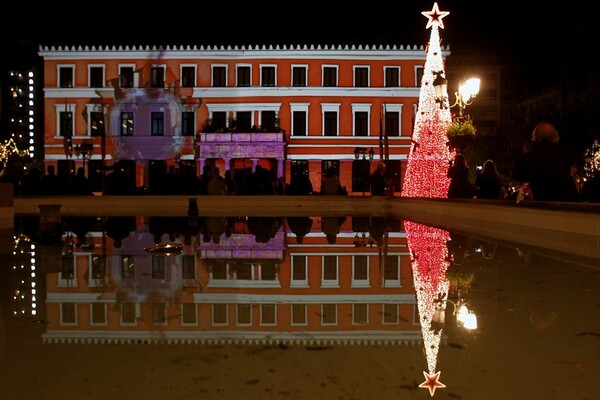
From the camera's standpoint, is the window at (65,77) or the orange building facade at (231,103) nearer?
the orange building facade at (231,103)

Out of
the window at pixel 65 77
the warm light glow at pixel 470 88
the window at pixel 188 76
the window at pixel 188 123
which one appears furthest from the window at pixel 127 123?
the warm light glow at pixel 470 88

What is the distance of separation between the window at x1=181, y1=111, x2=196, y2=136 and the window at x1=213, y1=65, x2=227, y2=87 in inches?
103

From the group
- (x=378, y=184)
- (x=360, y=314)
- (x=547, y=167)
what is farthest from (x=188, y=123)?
(x=360, y=314)

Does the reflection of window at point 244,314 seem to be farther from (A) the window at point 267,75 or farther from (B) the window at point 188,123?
(B) the window at point 188,123

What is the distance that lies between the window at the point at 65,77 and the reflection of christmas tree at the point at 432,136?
3153cm

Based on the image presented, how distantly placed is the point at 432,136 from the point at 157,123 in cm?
2905

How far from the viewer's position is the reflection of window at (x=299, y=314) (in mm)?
4871

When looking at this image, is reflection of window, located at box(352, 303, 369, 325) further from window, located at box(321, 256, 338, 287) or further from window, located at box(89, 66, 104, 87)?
window, located at box(89, 66, 104, 87)

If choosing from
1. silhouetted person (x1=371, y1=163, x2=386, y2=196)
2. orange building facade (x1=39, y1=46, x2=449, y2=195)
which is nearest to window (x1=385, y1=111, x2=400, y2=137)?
orange building facade (x1=39, y1=46, x2=449, y2=195)

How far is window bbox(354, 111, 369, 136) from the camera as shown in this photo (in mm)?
46781

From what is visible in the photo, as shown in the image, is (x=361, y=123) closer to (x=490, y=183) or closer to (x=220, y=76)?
(x=220, y=76)

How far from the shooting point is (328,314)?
17.0ft

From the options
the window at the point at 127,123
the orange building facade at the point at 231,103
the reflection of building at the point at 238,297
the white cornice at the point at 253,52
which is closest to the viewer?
the reflection of building at the point at 238,297

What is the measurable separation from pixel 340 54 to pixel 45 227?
36898mm
